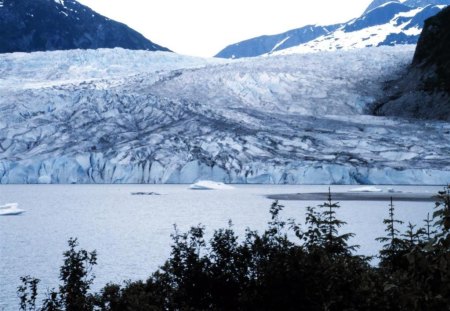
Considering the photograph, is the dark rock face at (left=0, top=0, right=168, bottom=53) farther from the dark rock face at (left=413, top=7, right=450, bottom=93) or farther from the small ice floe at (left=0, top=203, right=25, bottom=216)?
the small ice floe at (left=0, top=203, right=25, bottom=216)

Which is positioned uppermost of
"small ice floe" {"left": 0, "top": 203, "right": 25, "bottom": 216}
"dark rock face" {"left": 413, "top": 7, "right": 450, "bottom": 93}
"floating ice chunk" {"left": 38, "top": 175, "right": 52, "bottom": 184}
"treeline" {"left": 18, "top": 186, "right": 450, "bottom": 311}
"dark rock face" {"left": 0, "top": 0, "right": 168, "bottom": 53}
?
"dark rock face" {"left": 0, "top": 0, "right": 168, "bottom": 53}

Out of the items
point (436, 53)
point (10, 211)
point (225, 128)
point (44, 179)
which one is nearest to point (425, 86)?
point (436, 53)

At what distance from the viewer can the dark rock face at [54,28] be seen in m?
140

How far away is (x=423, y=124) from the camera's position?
161 ft

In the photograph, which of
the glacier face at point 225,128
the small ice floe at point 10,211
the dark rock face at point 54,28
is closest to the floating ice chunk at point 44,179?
the glacier face at point 225,128

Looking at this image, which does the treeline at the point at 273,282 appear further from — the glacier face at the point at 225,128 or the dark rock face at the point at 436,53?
the dark rock face at the point at 436,53

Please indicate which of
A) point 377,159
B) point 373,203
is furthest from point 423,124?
point 373,203

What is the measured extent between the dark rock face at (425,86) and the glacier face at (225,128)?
8.34 feet

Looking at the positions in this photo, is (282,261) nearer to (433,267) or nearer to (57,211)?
(433,267)

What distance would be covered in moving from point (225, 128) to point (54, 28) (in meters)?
112

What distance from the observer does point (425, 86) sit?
63.0 metres

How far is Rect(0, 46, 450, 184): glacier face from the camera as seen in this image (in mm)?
40875

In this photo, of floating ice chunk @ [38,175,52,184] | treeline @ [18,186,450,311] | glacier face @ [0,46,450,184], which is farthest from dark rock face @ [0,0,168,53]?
treeline @ [18,186,450,311]

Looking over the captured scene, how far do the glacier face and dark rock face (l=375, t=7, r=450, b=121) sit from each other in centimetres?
254
